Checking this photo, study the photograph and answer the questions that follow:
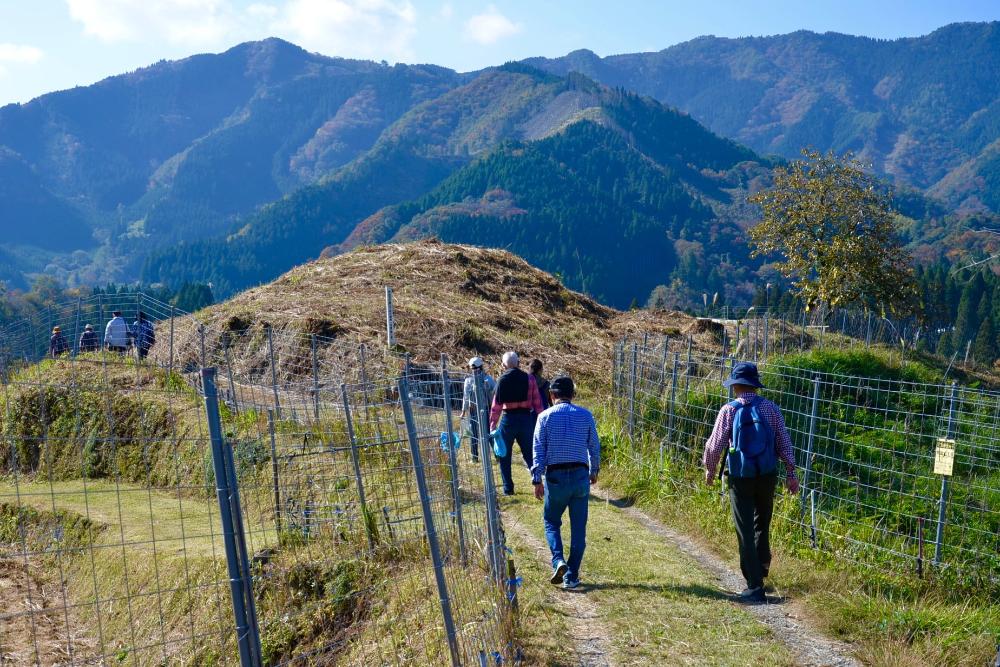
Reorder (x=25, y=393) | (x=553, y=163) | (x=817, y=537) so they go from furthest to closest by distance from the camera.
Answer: (x=553, y=163)
(x=25, y=393)
(x=817, y=537)

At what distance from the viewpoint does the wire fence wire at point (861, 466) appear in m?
6.25

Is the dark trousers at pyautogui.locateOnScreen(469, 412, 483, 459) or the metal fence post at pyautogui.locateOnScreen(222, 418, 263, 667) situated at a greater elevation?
the metal fence post at pyautogui.locateOnScreen(222, 418, 263, 667)

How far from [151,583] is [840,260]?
2074 centimetres

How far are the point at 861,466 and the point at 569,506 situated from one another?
5328 mm

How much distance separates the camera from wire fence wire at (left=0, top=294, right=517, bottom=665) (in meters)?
4.55

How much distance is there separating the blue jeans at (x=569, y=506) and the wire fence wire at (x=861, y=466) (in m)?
1.87

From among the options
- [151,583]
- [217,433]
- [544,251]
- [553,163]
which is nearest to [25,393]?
[151,583]

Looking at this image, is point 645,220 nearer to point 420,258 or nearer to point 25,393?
point 420,258

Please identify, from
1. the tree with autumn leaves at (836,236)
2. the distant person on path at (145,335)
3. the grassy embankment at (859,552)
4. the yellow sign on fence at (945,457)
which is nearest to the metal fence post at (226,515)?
the grassy embankment at (859,552)

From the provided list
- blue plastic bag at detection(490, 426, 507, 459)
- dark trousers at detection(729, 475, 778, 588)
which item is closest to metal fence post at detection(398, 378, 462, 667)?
dark trousers at detection(729, 475, 778, 588)

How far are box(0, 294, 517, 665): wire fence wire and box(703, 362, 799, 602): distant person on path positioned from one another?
1700 mm

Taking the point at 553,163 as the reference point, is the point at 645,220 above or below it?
below

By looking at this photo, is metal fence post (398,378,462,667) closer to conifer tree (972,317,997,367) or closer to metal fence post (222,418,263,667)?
metal fence post (222,418,263,667)

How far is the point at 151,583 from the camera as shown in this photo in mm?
7496
